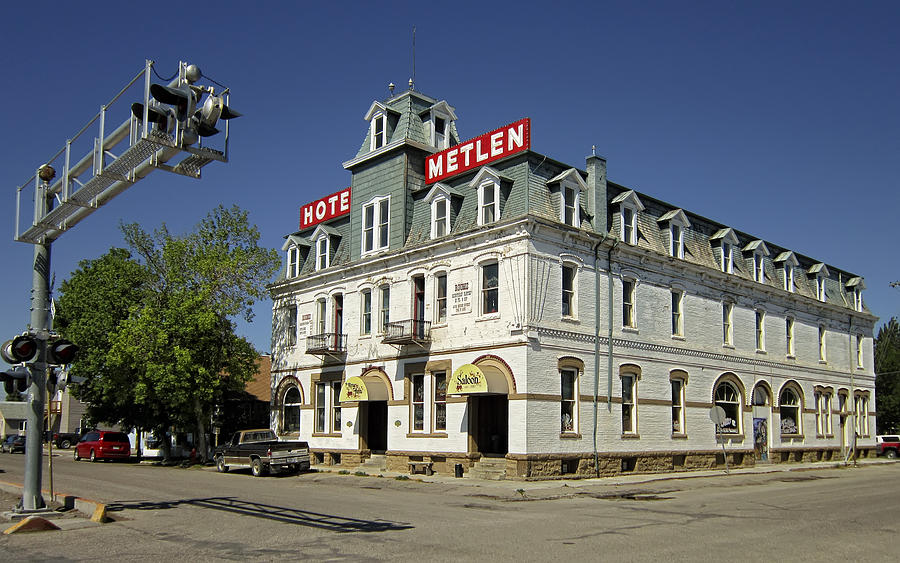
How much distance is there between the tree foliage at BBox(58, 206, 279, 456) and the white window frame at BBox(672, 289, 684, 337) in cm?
2010

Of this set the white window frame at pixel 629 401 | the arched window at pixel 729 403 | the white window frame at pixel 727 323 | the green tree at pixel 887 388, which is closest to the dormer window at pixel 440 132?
the white window frame at pixel 629 401

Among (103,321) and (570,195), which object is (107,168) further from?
(103,321)

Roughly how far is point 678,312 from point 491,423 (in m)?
9.93

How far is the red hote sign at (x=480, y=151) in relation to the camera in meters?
30.0

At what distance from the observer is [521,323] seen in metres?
27.9

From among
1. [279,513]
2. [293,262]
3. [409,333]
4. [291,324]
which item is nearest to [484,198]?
[409,333]

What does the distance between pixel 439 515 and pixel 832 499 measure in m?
11.1

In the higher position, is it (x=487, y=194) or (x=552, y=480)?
(x=487, y=194)

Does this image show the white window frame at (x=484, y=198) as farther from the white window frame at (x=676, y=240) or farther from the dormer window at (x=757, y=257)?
the dormer window at (x=757, y=257)

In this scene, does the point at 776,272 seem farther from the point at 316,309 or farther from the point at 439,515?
the point at 439,515

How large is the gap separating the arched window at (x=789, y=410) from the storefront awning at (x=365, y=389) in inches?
815

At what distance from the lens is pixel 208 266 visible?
37.8 metres

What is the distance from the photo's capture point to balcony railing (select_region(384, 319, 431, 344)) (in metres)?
31.2

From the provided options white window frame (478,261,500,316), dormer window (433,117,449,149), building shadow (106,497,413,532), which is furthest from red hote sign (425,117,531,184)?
building shadow (106,497,413,532)
